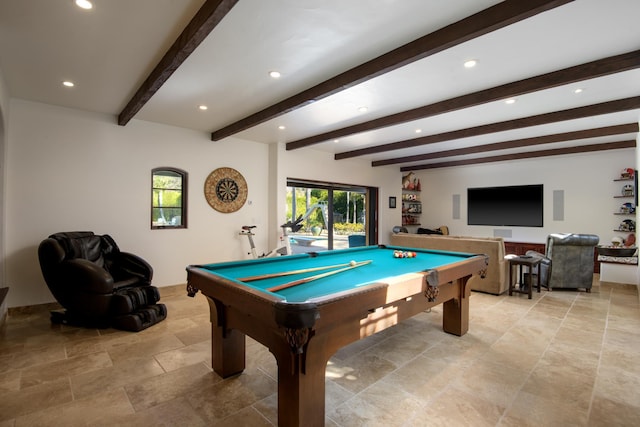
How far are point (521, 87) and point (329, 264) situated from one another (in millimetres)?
2712

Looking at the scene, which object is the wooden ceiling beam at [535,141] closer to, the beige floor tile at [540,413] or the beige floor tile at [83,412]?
the beige floor tile at [540,413]

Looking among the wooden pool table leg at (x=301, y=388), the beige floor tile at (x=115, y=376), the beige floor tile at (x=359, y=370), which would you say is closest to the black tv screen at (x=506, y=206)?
the beige floor tile at (x=359, y=370)

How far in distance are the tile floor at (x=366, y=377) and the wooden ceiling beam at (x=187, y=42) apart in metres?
2.54

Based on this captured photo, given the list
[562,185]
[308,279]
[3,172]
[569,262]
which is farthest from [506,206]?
[3,172]

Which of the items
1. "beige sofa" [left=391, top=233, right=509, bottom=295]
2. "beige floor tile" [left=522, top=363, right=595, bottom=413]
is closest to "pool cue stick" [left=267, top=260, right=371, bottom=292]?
"beige floor tile" [left=522, top=363, right=595, bottom=413]

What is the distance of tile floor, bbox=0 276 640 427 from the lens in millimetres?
1967

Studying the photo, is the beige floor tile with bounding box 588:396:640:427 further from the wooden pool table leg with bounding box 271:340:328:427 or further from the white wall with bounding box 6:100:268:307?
the white wall with bounding box 6:100:268:307

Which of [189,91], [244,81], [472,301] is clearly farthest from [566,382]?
[189,91]

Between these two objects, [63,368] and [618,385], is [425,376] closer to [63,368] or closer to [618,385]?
[618,385]

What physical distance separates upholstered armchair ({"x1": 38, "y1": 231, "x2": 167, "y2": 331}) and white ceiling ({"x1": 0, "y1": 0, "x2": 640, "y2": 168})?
72.9 inches

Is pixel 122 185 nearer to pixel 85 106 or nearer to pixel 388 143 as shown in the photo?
pixel 85 106

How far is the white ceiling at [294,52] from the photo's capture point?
214cm

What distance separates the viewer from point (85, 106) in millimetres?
4145

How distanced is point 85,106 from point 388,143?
16.4 feet
